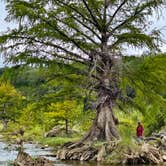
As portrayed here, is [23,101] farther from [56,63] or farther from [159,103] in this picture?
[159,103]

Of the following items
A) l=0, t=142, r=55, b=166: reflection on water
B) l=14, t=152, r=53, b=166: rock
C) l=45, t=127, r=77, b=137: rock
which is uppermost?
l=45, t=127, r=77, b=137: rock

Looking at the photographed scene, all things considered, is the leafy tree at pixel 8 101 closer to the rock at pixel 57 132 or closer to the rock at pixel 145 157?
the rock at pixel 57 132

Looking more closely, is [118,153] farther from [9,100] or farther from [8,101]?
[8,101]

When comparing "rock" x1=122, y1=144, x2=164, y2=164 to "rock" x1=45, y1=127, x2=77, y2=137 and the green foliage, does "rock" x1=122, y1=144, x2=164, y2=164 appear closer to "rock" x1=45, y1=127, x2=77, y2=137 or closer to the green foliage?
"rock" x1=45, y1=127, x2=77, y2=137

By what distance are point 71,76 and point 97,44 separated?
121 inches

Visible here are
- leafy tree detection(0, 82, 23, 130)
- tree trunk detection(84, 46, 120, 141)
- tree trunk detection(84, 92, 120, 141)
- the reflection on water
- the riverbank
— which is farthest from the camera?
leafy tree detection(0, 82, 23, 130)

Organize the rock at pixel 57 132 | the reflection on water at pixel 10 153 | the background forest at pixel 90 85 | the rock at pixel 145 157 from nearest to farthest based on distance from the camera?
the reflection on water at pixel 10 153 < the rock at pixel 145 157 < the background forest at pixel 90 85 < the rock at pixel 57 132

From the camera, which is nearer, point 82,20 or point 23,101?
point 82,20

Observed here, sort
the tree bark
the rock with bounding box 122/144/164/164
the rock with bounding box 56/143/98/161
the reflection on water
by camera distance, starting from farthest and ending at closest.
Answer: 1. the tree bark
2. the rock with bounding box 56/143/98/161
3. the rock with bounding box 122/144/164/164
4. the reflection on water

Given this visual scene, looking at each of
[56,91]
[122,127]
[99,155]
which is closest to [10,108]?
[56,91]

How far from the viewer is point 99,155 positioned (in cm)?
3106

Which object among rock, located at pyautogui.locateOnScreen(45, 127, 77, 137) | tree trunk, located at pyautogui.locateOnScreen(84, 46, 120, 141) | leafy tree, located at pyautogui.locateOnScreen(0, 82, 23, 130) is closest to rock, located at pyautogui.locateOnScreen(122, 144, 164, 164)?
tree trunk, located at pyautogui.locateOnScreen(84, 46, 120, 141)

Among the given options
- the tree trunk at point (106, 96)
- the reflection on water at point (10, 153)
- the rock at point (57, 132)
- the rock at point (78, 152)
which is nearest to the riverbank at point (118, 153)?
the rock at point (78, 152)

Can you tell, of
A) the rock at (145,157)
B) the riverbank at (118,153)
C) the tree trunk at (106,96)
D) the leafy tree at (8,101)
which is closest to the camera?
the rock at (145,157)
